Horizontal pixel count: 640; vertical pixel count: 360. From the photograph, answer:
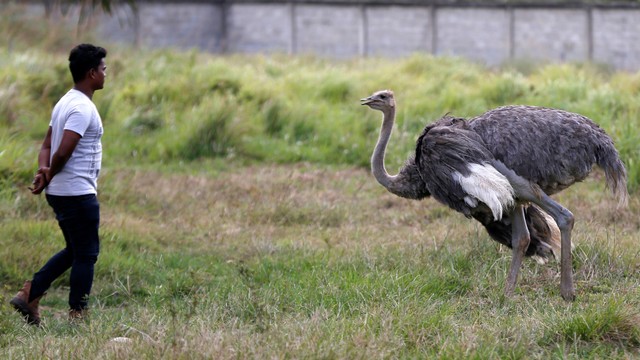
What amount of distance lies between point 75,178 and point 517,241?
284cm

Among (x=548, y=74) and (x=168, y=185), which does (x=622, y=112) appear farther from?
(x=168, y=185)

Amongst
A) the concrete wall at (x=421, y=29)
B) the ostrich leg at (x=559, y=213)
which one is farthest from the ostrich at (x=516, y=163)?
the concrete wall at (x=421, y=29)

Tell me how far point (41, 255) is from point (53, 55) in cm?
778

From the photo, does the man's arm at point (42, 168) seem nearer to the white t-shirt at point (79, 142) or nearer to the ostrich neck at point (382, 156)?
the white t-shirt at point (79, 142)

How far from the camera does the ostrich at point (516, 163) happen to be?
642 centimetres

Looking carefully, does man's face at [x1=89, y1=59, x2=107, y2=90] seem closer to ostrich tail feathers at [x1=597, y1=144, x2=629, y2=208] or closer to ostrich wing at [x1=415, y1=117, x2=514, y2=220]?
ostrich wing at [x1=415, y1=117, x2=514, y2=220]

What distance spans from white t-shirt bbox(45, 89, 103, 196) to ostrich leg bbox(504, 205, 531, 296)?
2690 millimetres

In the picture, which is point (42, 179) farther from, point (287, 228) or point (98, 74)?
point (287, 228)

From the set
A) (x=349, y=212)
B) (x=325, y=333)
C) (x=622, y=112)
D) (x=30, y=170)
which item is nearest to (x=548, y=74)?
(x=622, y=112)

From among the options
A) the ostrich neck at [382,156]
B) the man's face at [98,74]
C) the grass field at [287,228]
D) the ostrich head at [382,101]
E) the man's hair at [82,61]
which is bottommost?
the grass field at [287,228]

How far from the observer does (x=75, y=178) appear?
6277 mm

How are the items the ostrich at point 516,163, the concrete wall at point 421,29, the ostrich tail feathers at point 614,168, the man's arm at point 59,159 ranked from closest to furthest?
the man's arm at point 59,159 < the ostrich at point 516,163 < the ostrich tail feathers at point 614,168 < the concrete wall at point 421,29

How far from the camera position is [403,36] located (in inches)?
956

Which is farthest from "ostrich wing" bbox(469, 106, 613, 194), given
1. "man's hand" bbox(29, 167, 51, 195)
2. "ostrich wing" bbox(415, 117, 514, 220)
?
"man's hand" bbox(29, 167, 51, 195)
